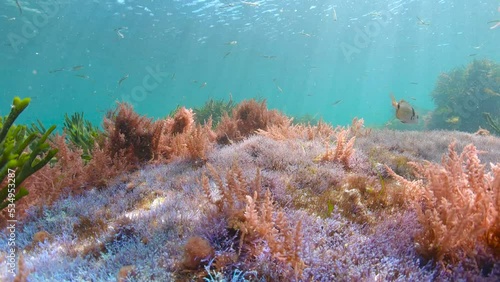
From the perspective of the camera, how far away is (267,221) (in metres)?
2.25

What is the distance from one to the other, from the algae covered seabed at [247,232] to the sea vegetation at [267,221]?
0.01 meters

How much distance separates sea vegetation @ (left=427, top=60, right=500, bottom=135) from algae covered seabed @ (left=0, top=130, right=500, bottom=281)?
660 inches

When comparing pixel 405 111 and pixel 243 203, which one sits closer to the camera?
pixel 243 203

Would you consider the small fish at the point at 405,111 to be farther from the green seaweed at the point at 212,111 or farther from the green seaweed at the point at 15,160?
the green seaweed at the point at 212,111

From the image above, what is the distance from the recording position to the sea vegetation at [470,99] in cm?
1689

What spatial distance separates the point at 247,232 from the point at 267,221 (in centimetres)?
18

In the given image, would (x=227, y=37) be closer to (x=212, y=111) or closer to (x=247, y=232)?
(x=212, y=111)

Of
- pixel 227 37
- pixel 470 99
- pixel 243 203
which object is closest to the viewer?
pixel 243 203

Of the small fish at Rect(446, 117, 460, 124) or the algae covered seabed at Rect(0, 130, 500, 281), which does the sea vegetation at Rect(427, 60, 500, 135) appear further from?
the algae covered seabed at Rect(0, 130, 500, 281)

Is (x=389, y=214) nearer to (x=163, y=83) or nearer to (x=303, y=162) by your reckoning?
(x=303, y=162)

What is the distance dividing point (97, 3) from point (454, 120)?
30.2 meters

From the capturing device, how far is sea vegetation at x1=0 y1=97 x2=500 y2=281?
2107 mm

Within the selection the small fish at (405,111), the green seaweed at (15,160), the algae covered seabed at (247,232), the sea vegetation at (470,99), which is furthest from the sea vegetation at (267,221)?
the sea vegetation at (470,99)

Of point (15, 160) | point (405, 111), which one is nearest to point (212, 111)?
point (405, 111)
